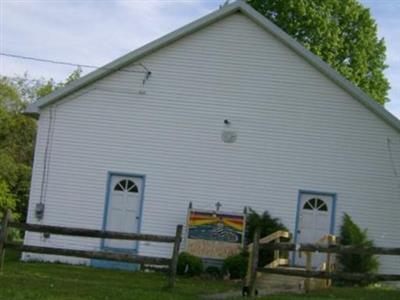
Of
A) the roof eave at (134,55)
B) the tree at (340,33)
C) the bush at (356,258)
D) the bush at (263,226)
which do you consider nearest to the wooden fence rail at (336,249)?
the bush at (356,258)

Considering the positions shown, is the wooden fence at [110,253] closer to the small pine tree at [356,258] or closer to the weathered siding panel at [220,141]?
the weathered siding panel at [220,141]

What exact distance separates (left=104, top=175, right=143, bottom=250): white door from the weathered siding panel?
242 millimetres

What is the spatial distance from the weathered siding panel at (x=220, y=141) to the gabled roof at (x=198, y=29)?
21 cm

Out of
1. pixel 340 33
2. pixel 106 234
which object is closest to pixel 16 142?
pixel 340 33

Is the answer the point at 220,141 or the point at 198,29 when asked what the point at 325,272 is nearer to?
the point at 220,141

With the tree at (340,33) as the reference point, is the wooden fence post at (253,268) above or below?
below

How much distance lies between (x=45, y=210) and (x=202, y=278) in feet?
15.1

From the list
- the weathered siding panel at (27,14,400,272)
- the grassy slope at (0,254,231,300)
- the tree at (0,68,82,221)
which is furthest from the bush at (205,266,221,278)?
the tree at (0,68,82,221)

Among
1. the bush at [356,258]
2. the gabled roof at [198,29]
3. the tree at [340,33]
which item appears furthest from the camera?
the tree at [340,33]

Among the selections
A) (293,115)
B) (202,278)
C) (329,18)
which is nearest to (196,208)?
(202,278)

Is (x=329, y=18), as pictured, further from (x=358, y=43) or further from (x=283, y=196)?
(x=283, y=196)

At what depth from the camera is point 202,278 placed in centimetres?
1791

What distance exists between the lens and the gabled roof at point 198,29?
755 inches

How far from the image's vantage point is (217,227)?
61.8 feet
